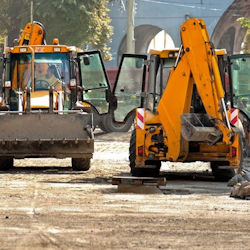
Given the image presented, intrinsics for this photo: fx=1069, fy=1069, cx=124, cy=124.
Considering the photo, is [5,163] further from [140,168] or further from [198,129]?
[198,129]

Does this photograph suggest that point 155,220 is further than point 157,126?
No

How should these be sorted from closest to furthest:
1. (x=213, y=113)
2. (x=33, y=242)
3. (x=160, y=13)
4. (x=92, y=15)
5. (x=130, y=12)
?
(x=33, y=242) → (x=213, y=113) → (x=130, y=12) → (x=92, y=15) → (x=160, y=13)

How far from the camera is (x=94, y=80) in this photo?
92.3 feet

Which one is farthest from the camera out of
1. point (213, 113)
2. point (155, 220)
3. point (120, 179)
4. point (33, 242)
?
point (213, 113)

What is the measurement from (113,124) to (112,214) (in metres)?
20.0

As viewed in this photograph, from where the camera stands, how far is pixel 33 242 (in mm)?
10078

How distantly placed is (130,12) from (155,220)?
34.3 meters

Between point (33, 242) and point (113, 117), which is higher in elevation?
point (33, 242)

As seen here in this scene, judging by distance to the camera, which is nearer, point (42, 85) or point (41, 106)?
point (41, 106)

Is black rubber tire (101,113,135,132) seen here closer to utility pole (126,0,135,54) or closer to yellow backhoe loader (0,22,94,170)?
yellow backhoe loader (0,22,94,170)

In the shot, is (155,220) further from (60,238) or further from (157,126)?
(157,126)

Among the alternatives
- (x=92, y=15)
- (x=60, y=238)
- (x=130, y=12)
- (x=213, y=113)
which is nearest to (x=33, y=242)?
(x=60, y=238)

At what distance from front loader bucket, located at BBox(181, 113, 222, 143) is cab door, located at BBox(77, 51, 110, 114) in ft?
14.4

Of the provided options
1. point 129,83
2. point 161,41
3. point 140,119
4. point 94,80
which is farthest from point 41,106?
point 161,41
